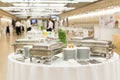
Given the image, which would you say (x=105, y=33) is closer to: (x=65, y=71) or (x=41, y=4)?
(x=41, y=4)

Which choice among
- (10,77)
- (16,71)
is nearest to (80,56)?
(16,71)

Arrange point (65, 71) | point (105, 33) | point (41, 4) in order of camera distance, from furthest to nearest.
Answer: point (41, 4) → point (105, 33) → point (65, 71)

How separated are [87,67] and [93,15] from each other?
60.4ft

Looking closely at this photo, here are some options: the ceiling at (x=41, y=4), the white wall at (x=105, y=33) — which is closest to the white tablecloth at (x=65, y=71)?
the white wall at (x=105, y=33)

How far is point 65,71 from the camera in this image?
2.44 metres

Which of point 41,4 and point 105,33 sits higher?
point 41,4

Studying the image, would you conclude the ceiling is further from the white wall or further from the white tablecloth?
the white tablecloth

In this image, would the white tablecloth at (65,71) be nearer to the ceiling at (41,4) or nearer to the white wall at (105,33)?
the white wall at (105,33)

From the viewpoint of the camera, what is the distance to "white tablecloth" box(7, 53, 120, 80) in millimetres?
2439

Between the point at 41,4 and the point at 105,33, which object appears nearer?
the point at 105,33

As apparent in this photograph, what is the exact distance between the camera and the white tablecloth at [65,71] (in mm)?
2439

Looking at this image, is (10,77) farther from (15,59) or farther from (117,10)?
(117,10)

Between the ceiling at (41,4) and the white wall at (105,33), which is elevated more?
the ceiling at (41,4)

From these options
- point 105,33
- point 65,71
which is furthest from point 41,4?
point 65,71
